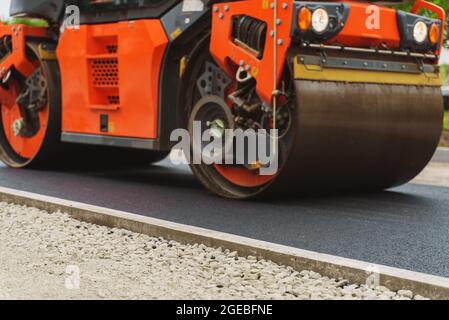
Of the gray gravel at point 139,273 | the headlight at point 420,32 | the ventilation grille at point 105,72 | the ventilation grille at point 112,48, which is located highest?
the headlight at point 420,32

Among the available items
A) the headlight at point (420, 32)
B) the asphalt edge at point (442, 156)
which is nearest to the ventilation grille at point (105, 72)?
the headlight at point (420, 32)

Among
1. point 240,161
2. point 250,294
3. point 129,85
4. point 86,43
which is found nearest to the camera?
point 250,294

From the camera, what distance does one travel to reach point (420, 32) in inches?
235

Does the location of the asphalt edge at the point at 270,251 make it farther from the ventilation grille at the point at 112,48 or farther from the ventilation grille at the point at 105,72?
the ventilation grille at the point at 112,48

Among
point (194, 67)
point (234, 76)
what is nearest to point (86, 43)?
point (194, 67)

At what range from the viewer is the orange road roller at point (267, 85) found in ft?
17.9

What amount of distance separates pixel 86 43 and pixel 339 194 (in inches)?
109

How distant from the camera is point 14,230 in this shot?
16.1ft

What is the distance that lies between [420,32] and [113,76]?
2780 mm

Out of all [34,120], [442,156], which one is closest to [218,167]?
[34,120]

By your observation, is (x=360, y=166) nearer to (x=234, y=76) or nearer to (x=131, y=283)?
(x=234, y=76)

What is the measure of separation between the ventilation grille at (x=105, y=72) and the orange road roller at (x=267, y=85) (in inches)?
0.4

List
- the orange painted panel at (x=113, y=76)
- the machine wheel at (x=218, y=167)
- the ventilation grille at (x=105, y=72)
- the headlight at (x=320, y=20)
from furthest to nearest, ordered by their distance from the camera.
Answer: the ventilation grille at (x=105, y=72) → the orange painted panel at (x=113, y=76) → the machine wheel at (x=218, y=167) → the headlight at (x=320, y=20)

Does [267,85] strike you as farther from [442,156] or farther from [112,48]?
[442,156]
